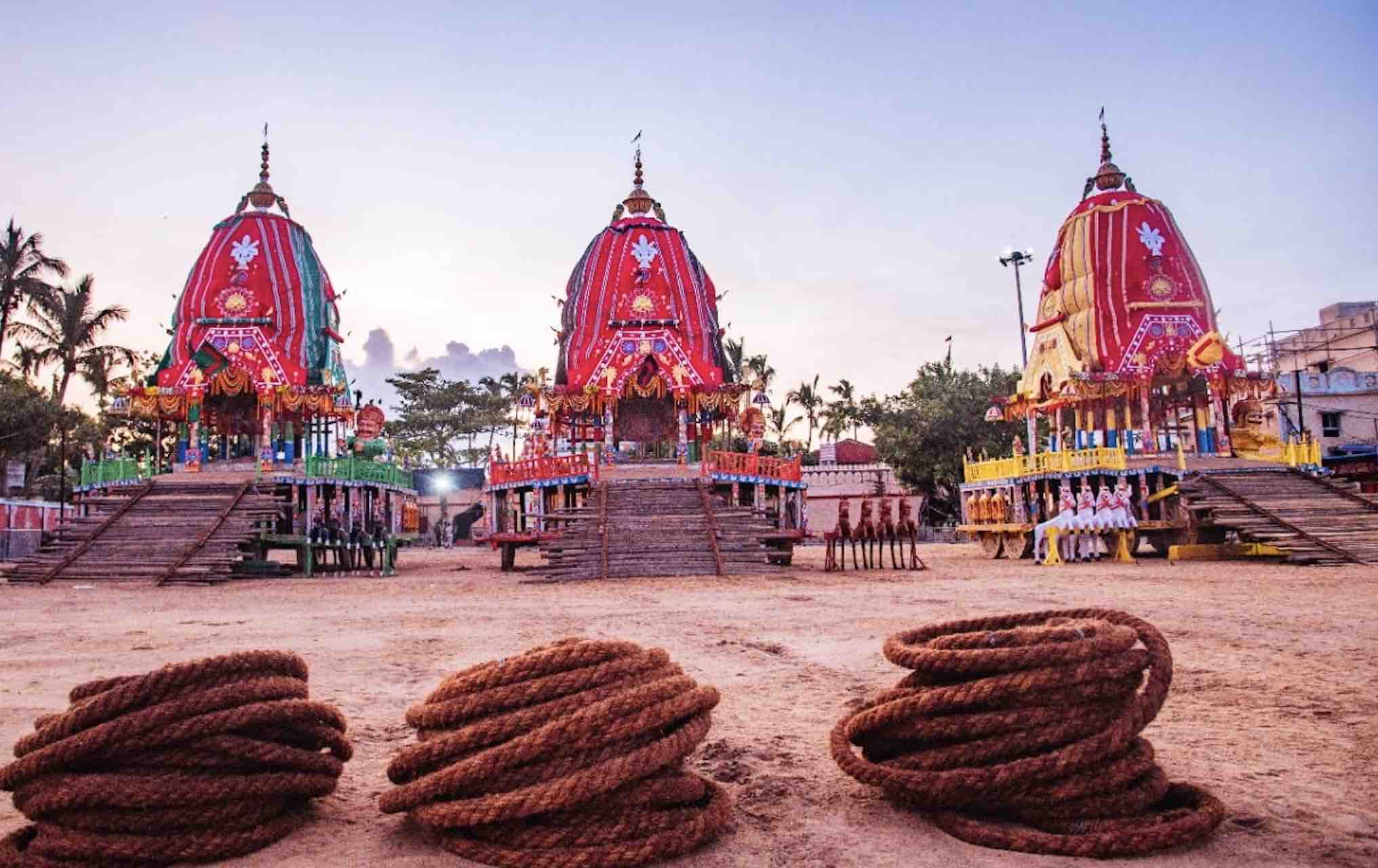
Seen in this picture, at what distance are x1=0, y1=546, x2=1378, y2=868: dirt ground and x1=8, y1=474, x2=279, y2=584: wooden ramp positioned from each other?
1.35 metres

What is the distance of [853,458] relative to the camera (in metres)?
55.0

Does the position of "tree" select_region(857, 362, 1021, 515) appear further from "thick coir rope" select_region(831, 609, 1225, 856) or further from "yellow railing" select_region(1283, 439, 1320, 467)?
"thick coir rope" select_region(831, 609, 1225, 856)

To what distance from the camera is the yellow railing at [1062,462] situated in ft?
78.3

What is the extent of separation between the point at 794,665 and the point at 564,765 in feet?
13.9

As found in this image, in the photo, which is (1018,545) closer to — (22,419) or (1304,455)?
(1304,455)

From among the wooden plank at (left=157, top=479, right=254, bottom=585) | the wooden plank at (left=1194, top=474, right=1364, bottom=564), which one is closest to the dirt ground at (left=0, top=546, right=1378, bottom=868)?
the wooden plank at (left=157, top=479, right=254, bottom=585)

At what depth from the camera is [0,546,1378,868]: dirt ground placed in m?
3.45

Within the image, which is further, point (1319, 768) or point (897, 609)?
point (897, 609)

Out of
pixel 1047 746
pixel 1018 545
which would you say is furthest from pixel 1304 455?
pixel 1047 746

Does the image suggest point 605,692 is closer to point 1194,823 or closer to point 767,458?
point 1194,823

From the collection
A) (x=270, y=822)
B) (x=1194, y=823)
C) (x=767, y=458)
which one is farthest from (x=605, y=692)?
(x=767, y=458)

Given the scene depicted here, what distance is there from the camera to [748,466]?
80.5 feet

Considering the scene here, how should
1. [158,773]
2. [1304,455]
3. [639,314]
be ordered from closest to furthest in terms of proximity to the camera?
[158,773], [1304,455], [639,314]

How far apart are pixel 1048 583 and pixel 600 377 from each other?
14.8 meters
